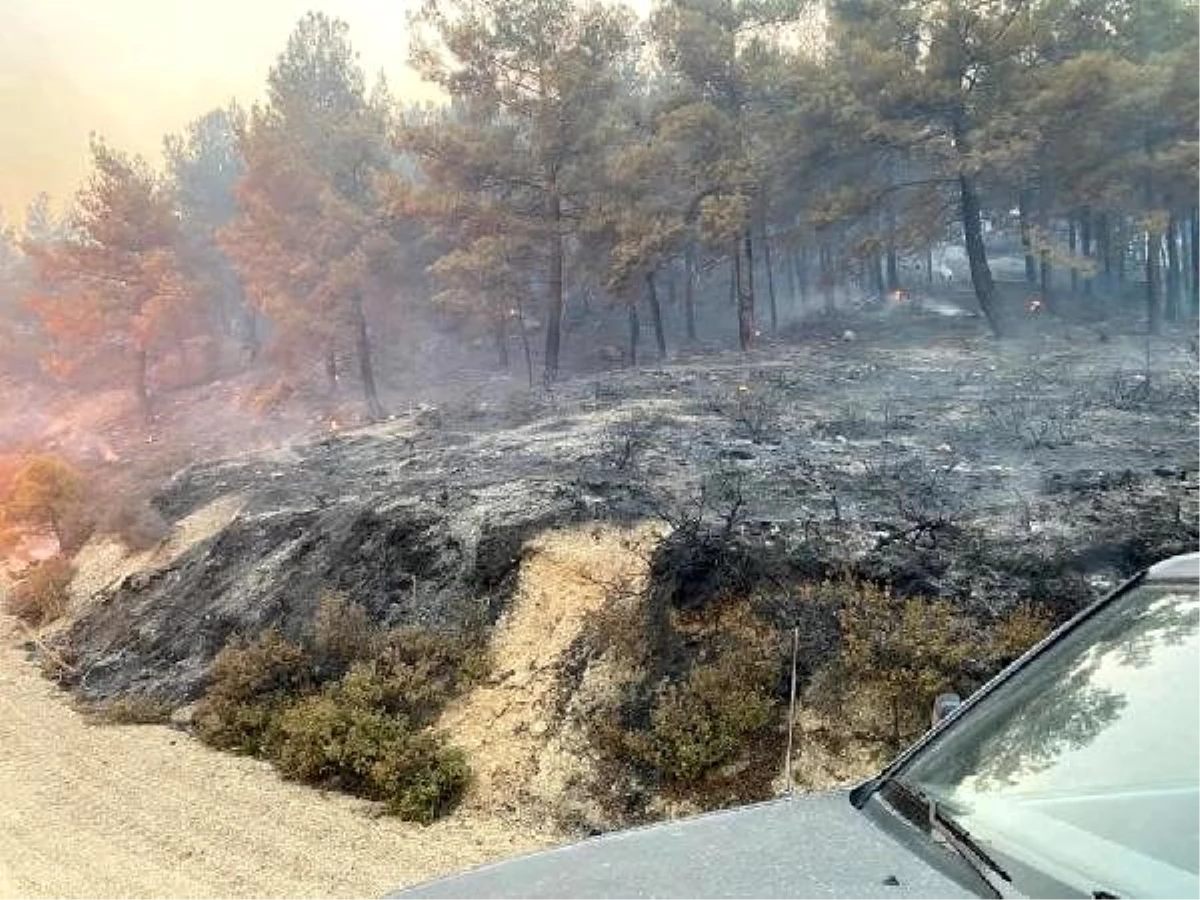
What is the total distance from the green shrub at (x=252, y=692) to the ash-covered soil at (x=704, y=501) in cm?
66

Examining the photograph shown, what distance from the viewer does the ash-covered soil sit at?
9.66 meters

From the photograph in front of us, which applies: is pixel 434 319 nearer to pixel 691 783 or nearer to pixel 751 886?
pixel 691 783

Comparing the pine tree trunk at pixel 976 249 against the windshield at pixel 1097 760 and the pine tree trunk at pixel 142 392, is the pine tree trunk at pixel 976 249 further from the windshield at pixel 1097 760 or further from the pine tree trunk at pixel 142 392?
the pine tree trunk at pixel 142 392

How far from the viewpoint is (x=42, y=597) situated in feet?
51.2

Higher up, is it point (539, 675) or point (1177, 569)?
point (1177, 569)

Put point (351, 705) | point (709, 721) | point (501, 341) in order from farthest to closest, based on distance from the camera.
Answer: point (501, 341)
point (351, 705)
point (709, 721)

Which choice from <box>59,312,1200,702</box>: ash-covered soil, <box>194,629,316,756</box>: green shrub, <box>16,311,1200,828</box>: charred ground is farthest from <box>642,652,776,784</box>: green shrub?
<box>194,629,316,756</box>: green shrub

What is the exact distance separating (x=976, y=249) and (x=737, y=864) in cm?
3015

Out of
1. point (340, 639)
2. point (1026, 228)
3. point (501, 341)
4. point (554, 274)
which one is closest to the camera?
point (340, 639)

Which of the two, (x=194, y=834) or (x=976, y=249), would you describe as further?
(x=976, y=249)

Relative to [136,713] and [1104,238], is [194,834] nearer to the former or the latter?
[136,713]

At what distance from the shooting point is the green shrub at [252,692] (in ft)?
30.5

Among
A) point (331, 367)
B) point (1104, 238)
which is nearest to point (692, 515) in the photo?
point (331, 367)

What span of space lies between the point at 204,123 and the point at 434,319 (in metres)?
33.1
